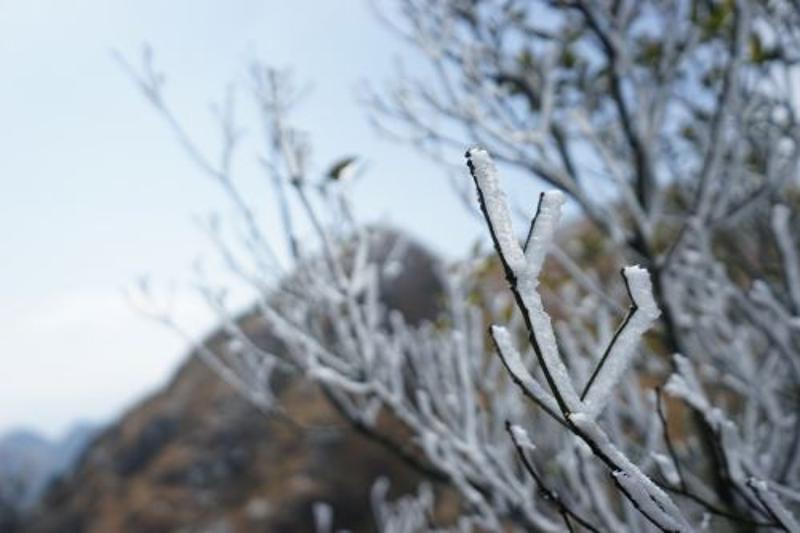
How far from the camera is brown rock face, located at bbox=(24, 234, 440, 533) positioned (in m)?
18.1

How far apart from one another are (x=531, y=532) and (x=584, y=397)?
1849 millimetres

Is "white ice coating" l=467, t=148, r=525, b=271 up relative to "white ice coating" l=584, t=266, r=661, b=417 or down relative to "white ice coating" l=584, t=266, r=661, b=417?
up

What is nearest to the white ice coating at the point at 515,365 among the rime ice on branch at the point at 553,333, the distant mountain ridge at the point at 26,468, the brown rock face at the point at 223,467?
the rime ice on branch at the point at 553,333

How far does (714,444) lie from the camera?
5.25ft

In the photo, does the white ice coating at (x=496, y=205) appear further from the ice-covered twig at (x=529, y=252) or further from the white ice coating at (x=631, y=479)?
the white ice coating at (x=631, y=479)

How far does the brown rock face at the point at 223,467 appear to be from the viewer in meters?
18.1

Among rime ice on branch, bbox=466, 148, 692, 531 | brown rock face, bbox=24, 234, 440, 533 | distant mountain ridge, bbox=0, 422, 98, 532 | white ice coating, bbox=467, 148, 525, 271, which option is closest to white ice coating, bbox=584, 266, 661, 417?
rime ice on branch, bbox=466, 148, 692, 531

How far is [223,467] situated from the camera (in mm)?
20250

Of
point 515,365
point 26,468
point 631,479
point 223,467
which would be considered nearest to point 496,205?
point 515,365

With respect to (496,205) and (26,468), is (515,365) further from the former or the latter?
(26,468)

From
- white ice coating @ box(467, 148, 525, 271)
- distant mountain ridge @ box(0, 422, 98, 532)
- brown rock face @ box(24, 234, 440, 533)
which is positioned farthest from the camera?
distant mountain ridge @ box(0, 422, 98, 532)

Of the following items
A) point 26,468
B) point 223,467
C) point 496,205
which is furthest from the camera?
point 26,468

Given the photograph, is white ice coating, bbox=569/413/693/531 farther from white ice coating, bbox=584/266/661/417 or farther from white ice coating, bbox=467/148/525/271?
white ice coating, bbox=467/148/525/271

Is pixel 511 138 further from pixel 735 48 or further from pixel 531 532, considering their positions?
pixel 531 532
